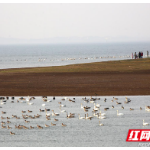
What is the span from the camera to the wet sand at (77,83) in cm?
4572

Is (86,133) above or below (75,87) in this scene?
below

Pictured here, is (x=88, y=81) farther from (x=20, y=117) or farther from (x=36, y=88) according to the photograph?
(x=20, y=117)

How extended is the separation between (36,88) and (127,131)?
2337cm

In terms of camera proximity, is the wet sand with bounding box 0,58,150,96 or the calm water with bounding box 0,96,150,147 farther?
the wet sand with bounding box 0,58,150,96

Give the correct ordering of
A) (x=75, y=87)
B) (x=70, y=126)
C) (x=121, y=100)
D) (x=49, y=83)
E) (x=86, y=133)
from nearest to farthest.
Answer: (x=86, y=133)
(x=70, y=126)
(x=121, y=100)
(x=75, y=87)
(x=49, y=83)

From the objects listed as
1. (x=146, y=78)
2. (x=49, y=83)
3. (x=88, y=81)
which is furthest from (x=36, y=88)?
(x=146, y=78)

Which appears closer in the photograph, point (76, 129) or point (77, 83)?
point (76, 129)

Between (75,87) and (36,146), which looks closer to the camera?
(36,146)

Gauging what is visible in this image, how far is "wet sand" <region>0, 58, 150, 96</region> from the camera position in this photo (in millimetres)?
45719

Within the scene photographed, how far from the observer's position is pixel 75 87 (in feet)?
160

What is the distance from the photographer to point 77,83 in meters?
51.9

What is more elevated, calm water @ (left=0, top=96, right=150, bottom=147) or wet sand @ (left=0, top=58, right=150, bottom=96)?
wet sand @ (left=0, top=58, right=150, bottom=96)

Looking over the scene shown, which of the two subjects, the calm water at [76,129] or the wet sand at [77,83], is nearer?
the calm water at [76,129]

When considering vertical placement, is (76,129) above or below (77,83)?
below
